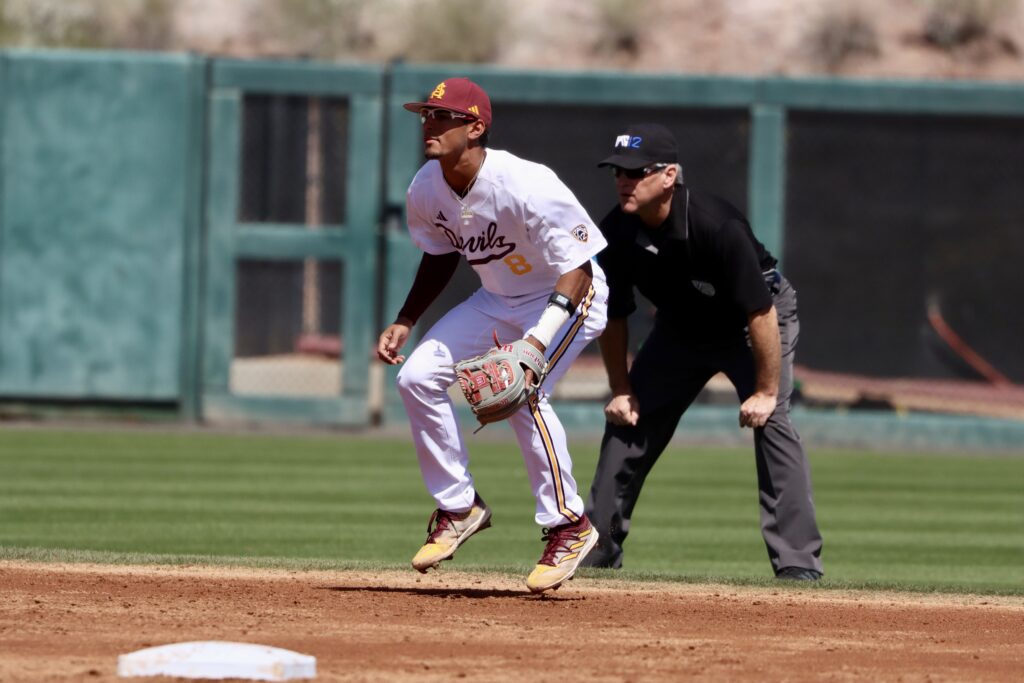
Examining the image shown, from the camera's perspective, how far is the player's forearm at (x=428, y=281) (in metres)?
6.30

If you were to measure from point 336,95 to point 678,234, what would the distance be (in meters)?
8.96

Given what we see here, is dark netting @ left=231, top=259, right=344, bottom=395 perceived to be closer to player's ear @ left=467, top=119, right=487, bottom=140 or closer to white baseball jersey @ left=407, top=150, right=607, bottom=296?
white baseball jersey @ left=407, top=150, right=607, bottom=296

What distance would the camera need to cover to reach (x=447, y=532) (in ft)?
19.9

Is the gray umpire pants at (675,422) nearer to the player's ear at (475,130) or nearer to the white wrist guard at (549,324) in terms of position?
the white wrist guard at (549,324)

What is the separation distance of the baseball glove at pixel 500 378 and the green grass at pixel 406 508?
142cm

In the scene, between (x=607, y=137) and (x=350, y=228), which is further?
(x=607, y=137)

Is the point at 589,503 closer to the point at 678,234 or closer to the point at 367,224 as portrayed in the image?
the point at 678,234

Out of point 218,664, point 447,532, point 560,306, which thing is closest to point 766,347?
point 560,306

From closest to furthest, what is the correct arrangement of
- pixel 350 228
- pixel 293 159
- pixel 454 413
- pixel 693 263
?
1. pixel 454 413
2. pixel 693 263
3. pixel 350 228
4. pixel 293 159

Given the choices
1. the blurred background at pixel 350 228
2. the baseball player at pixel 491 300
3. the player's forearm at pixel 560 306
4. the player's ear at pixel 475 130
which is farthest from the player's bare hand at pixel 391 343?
→ the blurred background at pixel 350 228

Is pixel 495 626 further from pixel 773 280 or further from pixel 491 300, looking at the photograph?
pixel 773 280

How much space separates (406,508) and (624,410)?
316 centimetres

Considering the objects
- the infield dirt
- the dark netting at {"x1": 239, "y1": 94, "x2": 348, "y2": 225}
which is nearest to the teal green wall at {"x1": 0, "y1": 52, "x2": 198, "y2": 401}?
the dark netting at {"x1": 239, "y1": 94, "x2": 348, "y2": 225}

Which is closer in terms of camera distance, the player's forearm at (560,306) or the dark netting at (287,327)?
the player's forearm at (560,306)
